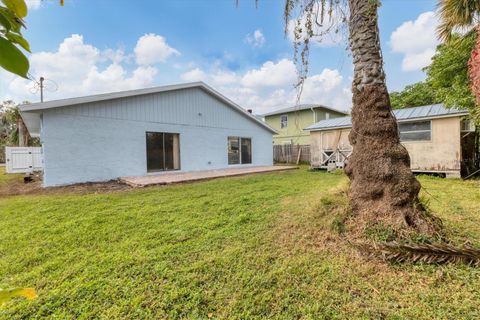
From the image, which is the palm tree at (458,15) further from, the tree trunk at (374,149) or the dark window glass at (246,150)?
the dark window glass at (246,150)

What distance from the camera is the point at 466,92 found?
7.34 metres

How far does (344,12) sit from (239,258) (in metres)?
3.67

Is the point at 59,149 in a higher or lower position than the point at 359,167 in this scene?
higher

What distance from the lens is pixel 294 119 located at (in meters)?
19.5

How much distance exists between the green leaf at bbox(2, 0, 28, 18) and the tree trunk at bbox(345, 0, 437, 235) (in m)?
3.41

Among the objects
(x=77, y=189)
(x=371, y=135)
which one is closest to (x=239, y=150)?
(x=77, y=189)

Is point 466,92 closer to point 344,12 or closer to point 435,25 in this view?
point 435,25

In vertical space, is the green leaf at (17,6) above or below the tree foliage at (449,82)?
below

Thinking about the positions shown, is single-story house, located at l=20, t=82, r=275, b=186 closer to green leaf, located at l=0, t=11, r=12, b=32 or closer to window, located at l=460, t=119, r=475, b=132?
green leaf, located at l=0, t=11, r=12, b=32

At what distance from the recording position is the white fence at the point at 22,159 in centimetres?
1032

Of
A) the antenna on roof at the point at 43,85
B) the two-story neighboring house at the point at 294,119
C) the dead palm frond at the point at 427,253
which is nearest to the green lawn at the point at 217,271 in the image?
the dead palm frond at the point at 427,253

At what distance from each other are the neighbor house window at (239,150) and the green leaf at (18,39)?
12.3m

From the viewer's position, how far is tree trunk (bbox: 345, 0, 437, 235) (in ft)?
9.37

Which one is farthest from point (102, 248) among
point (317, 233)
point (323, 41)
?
point (323, 41)
